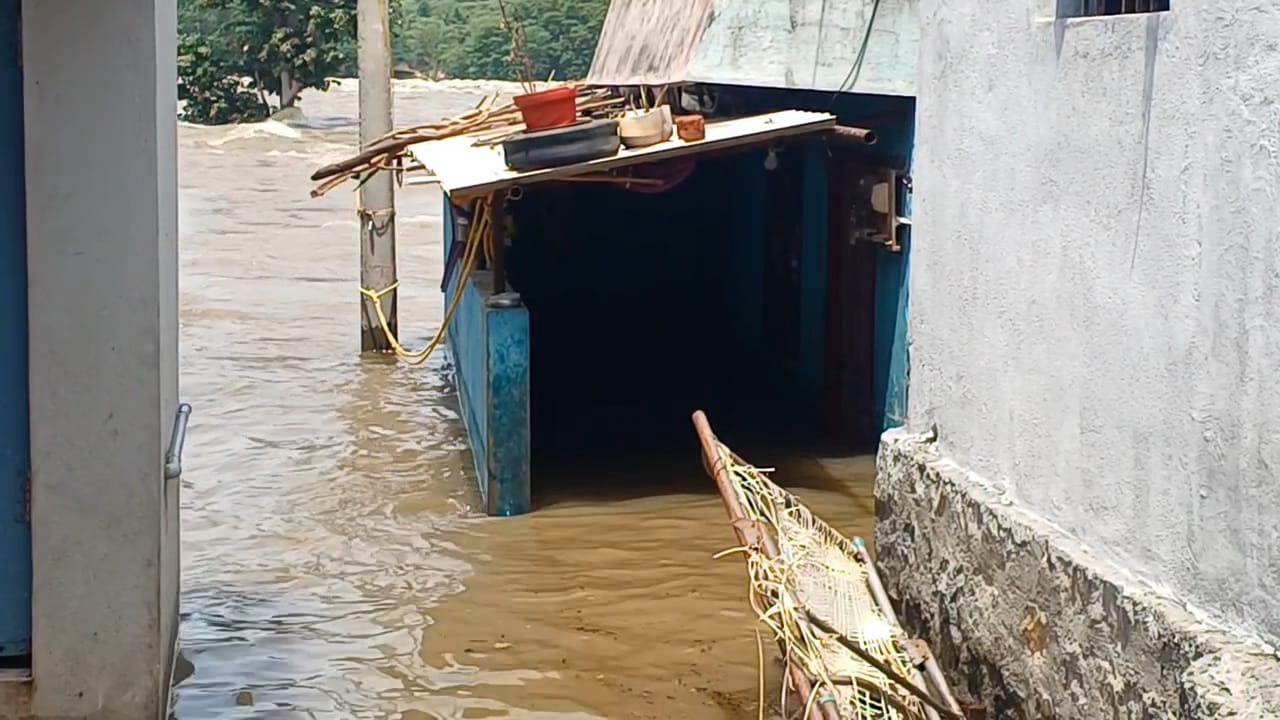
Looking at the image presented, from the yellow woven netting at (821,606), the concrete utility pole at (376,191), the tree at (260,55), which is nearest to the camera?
Result: the yellow woven netting at (821,606)

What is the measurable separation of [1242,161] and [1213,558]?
1.05 meters

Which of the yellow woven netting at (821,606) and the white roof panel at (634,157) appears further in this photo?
the white roof panel at (634,157)

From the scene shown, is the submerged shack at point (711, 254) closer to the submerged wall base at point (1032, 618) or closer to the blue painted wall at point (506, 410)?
the blue painted wall at point (506, 410)

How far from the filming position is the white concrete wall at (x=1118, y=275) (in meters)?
4.34

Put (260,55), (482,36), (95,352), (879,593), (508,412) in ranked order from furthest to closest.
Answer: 1. (482,36)
2. (260,55)
3. (508,412)
4. (879,593)
5. (95,352)

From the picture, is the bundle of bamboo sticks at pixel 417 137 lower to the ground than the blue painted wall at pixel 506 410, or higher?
higher

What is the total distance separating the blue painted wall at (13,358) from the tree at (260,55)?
32.3 m

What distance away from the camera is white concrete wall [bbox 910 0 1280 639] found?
4344mm

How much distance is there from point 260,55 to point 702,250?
25976 millimetres

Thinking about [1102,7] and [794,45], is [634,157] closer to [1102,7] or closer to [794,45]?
[794,45]

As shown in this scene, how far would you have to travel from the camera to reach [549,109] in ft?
35.0

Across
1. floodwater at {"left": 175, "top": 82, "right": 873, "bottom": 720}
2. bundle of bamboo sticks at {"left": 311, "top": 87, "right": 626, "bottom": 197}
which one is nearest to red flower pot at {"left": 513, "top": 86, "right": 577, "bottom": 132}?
bundle of bamboo sticks at {"left": 311, "top": 87, "right": 626, "bottom": 197}

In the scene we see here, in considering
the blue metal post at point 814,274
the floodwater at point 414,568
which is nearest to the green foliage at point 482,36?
the floodwater at point 414,568

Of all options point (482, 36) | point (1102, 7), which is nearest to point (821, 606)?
point (1102, 7)
